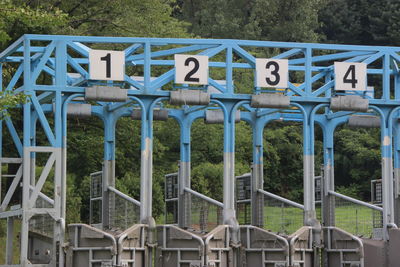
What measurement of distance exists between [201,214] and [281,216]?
1.90 m

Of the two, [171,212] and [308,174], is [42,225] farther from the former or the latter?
[308,174]

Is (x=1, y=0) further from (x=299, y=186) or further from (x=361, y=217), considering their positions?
(x=299, y=186)

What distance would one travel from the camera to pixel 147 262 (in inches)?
1009

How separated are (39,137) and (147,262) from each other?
39.7ft

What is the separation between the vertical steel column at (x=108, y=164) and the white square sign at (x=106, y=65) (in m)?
3.32

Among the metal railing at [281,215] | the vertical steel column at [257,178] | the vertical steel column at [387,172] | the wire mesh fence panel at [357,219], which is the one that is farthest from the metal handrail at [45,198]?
the vertical steel column at [387,172]

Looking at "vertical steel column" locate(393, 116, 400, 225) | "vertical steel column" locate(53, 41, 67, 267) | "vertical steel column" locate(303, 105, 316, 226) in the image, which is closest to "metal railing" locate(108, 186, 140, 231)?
"vertical steel column" locate(53, 41, 67, 267)

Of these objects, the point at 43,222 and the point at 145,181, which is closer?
the point at 145,181

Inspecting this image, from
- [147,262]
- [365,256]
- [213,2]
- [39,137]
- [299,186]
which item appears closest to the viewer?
[147,262]

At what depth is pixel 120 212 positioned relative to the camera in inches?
1161

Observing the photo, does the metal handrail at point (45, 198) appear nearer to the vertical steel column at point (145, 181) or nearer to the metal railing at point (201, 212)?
the vertical steel column at point (145, 181)

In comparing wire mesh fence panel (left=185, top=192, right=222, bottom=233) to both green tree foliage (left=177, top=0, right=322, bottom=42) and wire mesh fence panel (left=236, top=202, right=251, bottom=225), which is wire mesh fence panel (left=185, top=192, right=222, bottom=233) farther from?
green tree foliage (left=177, top=0, right=322, bottom=42)

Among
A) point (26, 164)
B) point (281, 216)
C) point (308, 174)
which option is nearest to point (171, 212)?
point (281, 216)

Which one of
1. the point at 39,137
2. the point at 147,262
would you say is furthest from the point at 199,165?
the point at 147,262
